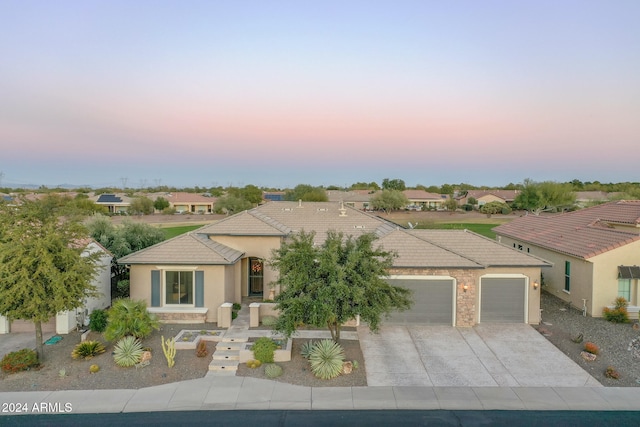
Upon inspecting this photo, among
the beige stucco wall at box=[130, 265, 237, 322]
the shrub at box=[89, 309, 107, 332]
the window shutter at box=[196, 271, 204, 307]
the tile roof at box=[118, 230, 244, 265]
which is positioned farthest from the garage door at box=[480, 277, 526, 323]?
the shrub at box=[89, 309, 107, 332]

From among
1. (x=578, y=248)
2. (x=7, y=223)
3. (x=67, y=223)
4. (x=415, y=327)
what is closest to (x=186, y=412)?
(x=67, y=223)

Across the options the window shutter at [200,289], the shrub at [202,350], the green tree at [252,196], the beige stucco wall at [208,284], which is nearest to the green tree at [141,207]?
the green tree at [252,196]

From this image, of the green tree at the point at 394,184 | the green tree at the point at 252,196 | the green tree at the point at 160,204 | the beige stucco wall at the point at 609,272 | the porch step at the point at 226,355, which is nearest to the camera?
the porch step at the point at 226,355

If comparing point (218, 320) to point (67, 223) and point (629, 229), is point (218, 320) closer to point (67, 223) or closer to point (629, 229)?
point (67, 223)

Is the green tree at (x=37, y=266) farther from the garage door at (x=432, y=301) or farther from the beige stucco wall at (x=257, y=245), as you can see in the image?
the garage door at (x=432, y=301)

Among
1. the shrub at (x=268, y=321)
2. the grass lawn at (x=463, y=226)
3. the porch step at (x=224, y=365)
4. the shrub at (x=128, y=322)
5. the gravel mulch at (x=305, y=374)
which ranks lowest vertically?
the gravel mulch at (x=305, y=374)

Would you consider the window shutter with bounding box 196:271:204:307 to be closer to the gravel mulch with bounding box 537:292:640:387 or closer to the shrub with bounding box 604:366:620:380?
the gravel mulch with bounding box 537:292:640:387
